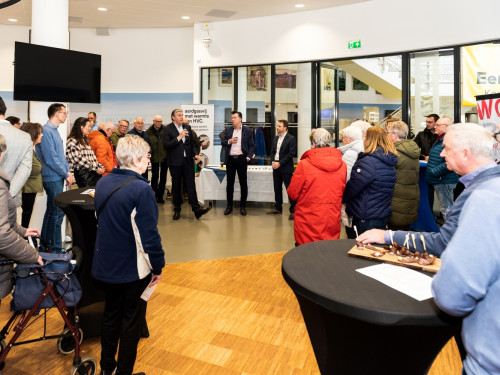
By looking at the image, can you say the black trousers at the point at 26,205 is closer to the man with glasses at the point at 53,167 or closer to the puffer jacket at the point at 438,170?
the man with glasses at the point at 53,167

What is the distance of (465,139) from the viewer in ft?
5.18

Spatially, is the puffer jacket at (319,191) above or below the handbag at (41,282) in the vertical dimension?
above

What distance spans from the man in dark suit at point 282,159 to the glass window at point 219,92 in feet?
9.57

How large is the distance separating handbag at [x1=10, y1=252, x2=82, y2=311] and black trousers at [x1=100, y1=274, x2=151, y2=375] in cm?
27

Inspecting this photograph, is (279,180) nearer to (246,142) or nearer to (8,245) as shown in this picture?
(246,142)

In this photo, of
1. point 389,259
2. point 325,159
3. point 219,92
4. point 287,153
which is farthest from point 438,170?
point 219,92

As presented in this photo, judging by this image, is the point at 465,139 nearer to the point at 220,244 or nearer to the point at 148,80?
the point at 220,244

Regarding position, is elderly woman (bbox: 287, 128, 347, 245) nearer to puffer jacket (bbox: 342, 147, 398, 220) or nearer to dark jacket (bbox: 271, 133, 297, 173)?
puffer jacket (bbox: 342, 147, 398, 220)

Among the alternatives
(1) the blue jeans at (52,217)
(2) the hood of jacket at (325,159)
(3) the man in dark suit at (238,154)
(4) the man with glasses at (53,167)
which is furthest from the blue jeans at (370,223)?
(3) the man in dark suit at (238,154)

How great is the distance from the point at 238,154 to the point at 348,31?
3.28 m

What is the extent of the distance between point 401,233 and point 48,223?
13.1ft

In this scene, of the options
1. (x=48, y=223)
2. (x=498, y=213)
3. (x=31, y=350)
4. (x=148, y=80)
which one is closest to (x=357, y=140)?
(x=498, y=213)

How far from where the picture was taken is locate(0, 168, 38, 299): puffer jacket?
2.13 m

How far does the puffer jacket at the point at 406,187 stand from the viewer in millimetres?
4070
